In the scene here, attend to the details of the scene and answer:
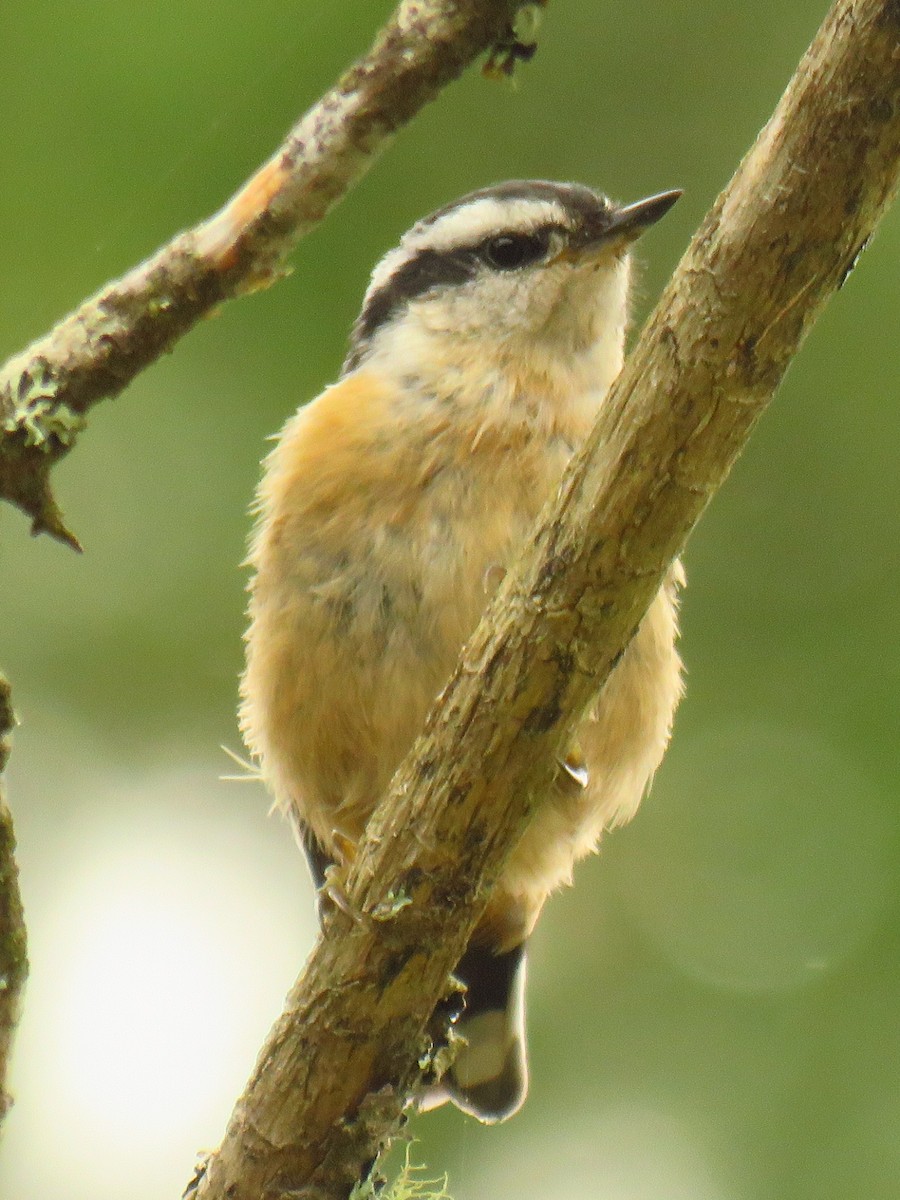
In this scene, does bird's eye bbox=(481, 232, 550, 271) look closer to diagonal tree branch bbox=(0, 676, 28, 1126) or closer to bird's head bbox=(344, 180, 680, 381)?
bird's head bbox=(344, 180, 680, 381)

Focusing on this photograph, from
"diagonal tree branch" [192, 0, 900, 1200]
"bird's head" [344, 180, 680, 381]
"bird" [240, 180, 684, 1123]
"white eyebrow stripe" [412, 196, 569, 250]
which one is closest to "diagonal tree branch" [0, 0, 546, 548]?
"diagonal tree branch" [192, 0, 900, 1200]

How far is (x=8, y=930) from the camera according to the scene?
1.92 metres

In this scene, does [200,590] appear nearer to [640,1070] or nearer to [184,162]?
[184,162]

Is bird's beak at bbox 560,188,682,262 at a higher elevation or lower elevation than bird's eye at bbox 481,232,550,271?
higher

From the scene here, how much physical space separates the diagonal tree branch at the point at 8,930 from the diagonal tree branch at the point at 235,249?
35 cm

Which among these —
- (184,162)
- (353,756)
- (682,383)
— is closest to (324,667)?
(353,756)

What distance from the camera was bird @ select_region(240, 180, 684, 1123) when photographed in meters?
2.72

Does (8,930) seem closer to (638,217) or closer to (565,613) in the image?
(565,613)

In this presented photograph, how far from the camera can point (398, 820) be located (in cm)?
209

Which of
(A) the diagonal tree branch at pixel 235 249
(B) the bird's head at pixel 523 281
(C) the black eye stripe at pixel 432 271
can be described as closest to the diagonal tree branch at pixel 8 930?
(A) the diagonal tree branch at pixel 235 249

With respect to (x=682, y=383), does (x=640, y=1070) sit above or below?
below

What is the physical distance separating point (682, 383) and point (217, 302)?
71 cm

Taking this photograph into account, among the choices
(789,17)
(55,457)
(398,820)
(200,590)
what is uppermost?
(789,17)

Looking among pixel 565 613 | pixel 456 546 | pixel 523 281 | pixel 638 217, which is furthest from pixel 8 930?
pixel 638 217
